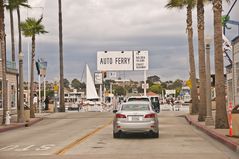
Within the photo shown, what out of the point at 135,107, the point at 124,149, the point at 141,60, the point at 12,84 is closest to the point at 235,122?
the point at 135,107

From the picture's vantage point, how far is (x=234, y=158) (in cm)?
1501

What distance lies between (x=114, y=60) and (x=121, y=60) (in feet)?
2.90

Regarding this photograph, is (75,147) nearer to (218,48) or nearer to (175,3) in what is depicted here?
(218,48)

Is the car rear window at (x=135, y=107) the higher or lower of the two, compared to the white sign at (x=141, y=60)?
lower

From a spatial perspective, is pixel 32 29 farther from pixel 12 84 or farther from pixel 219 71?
pixel 219 71

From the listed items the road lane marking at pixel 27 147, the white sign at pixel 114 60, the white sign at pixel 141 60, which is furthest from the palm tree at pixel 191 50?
the road lane marking at pixel 27 147

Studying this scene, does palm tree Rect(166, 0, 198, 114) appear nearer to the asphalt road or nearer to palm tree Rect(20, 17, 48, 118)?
palm tree Rect(20, 17, 48, 118)

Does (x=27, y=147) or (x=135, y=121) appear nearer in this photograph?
(x=27, y=147)

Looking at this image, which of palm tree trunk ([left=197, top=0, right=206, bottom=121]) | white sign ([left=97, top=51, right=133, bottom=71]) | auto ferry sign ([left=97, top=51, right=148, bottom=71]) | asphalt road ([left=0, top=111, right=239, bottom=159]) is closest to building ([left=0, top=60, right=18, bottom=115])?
white sign ([left=97, top=51, right=133, bottom=71])

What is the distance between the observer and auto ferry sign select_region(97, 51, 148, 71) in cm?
6038

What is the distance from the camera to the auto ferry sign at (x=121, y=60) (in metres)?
60.4

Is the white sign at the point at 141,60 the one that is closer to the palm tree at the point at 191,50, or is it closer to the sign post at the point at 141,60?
the sign post at the point at 141,60

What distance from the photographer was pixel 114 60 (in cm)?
6131

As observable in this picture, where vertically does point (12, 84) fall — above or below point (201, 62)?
below
